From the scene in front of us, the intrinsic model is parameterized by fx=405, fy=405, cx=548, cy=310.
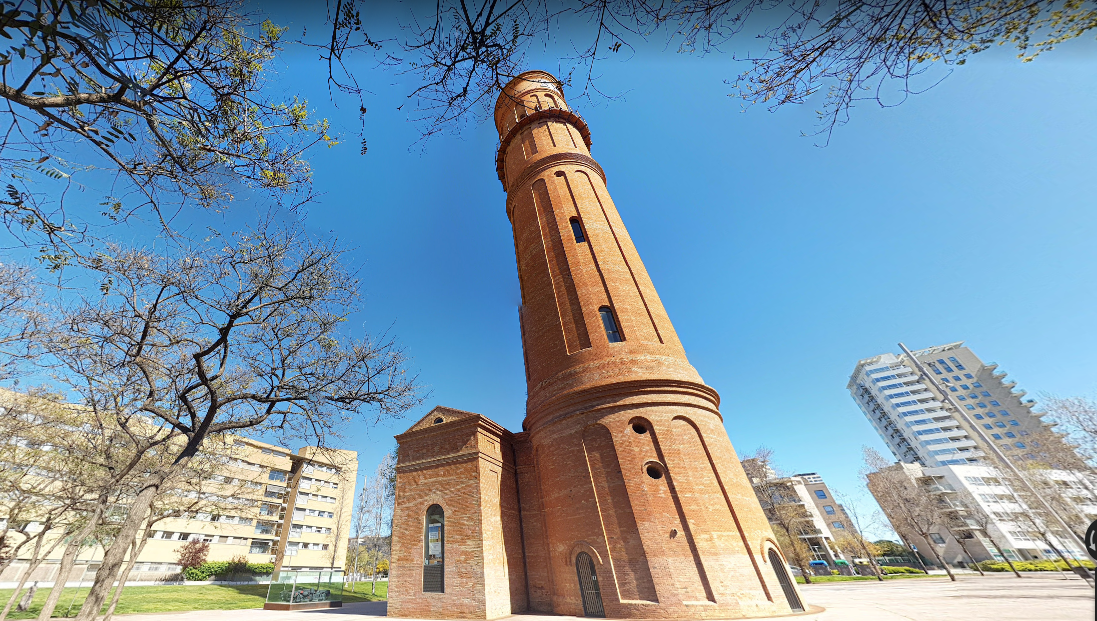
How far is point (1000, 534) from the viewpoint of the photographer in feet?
156

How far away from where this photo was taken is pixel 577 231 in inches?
715

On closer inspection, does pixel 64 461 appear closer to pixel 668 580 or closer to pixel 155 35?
pixel 155 35

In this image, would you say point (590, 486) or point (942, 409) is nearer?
point (590, 486)

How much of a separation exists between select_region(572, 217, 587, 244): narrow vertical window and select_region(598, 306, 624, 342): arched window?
370 centimetres

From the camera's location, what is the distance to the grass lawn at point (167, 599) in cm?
1932

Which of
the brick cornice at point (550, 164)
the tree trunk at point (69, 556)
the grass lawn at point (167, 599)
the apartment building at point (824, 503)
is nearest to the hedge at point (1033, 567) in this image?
the apartment building at point (824, 503)

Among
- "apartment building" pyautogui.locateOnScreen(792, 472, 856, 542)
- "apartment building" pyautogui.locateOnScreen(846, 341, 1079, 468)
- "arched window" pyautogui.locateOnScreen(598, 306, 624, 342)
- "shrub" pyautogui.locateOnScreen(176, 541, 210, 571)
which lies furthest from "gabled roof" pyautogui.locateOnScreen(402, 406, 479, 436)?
"apartment building" pyautogui.locateOnScreen(846, 341, 1079, 468)

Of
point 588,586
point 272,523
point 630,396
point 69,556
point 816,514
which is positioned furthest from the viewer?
point 816,514

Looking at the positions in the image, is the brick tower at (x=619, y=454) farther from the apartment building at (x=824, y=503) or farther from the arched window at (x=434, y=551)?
the apartment building at (x=824, y=503)

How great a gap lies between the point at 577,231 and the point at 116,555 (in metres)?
16.3

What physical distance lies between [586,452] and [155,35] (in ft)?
40.3

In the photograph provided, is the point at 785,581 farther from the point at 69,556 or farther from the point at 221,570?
the point at 221,570

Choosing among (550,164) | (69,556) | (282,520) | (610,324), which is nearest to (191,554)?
(282,520)

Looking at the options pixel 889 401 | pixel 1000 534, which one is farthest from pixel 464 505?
pixel 889 401
